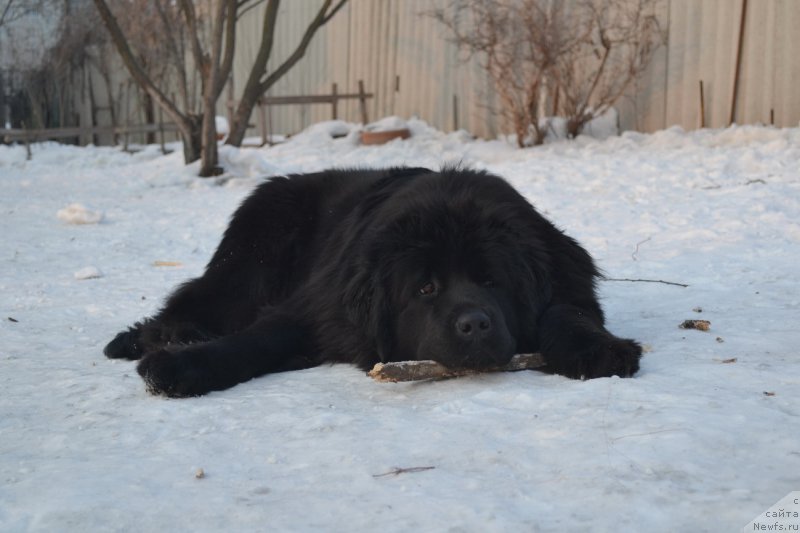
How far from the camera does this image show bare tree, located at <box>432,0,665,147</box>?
37.7 feet

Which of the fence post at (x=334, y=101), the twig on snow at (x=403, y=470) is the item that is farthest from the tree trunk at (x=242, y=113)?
the twig on snow at (x=403, y=470)

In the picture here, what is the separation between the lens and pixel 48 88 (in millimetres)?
26516

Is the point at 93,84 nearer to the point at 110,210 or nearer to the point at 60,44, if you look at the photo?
the point at 60,44

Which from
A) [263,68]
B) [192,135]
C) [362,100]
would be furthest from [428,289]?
[362,100]

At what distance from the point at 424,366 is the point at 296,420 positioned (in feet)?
2.10

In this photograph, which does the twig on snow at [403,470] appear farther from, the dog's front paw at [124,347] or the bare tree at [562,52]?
the bare tree at [562,52]

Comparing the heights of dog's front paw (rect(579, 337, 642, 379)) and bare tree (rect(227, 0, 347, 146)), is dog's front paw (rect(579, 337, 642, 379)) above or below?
below

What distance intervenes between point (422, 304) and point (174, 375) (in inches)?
37.0

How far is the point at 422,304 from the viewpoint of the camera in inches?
131

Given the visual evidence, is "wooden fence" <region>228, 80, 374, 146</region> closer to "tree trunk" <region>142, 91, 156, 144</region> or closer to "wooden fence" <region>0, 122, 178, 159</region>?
"wooden fence" <region>0, 122, 178, 159</region>

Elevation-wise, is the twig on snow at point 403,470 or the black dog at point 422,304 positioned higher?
the black dog at point 422,304

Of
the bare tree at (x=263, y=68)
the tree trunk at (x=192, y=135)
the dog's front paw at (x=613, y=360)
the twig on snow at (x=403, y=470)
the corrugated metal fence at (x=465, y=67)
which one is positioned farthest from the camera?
the tree trunk at (x=192, y=135)

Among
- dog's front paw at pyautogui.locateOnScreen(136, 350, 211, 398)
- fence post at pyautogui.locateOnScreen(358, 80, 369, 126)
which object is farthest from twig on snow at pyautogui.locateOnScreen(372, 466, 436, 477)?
fence post at pyautogui.locateOnScreen(358, 80, 369, 126)

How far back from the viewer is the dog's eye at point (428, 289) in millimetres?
3341
